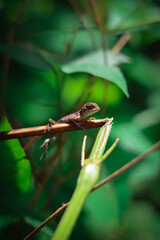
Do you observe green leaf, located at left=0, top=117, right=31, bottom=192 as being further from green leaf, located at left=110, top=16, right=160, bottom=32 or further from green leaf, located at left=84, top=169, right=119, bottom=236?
green leaf, located at left=110, top=16, right=160, bottom=32

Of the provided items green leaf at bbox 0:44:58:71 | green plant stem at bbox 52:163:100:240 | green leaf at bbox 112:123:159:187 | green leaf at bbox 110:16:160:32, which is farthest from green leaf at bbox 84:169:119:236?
green plant stem at bbox 52:163:100:240

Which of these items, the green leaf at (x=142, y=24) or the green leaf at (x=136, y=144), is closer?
the green leaf at (x=142, y=24)

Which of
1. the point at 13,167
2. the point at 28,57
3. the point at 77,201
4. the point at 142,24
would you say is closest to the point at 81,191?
the point at 77,201

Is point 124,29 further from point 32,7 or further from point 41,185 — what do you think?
point 32,7

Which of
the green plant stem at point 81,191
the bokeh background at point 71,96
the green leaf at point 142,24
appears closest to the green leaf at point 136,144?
the bokeh background at point 71,96

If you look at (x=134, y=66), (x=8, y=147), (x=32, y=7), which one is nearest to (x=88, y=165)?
(x=8, y=147)

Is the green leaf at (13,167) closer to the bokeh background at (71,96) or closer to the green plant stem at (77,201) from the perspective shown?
the bokeh background at (71,96)

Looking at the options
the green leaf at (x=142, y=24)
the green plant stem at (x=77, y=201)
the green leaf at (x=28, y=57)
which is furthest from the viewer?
the green leaf at (x=142, y=24)

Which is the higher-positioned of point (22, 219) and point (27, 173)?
point (27, 173)

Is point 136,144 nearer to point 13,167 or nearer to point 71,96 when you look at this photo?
point 71,96
